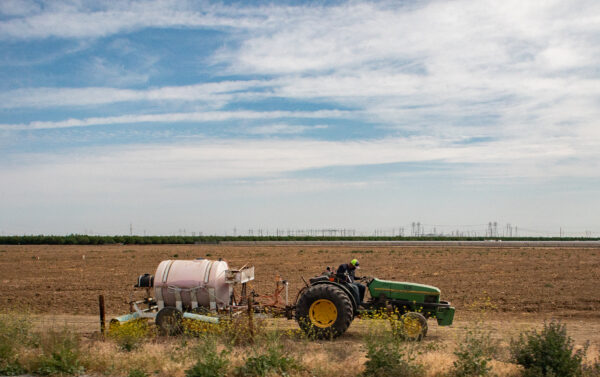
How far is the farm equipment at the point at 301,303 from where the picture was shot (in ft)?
39.6

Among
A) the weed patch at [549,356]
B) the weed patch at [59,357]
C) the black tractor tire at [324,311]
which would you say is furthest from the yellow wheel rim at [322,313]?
the weed patch at [59,357]

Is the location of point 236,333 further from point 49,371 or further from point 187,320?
point 49,371

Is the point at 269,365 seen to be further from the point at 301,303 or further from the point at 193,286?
the point at 193,286

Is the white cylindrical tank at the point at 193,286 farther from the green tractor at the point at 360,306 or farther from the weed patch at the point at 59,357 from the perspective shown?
the weed patch at the point at 59,357

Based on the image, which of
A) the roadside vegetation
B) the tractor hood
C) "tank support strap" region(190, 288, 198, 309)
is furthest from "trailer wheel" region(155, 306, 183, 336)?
the tractor hood

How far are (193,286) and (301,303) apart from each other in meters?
2.87

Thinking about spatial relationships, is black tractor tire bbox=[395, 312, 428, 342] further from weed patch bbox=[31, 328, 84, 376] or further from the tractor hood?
weed patch bbox=[31, 328, 84, 376]

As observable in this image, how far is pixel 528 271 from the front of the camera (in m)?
29.7

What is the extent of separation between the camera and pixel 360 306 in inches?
501

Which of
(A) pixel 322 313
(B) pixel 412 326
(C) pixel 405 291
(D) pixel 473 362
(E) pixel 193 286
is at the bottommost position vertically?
(B) pixel 412 326

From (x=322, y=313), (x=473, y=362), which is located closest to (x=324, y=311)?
(x=322, y=313)

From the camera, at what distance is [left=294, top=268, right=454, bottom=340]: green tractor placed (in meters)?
12.0

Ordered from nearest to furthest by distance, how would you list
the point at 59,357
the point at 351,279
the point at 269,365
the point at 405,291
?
1. the point at 269,365
2. the point at 59,357
3. the point at 405,291
4. the point at 351,279

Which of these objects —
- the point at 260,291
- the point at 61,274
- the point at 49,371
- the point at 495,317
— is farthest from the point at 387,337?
the point at 61,274
